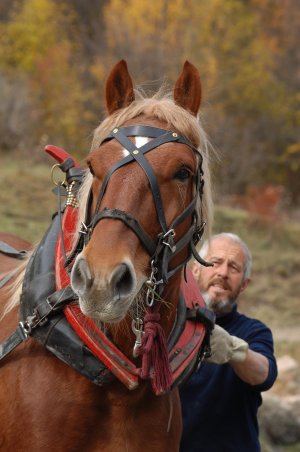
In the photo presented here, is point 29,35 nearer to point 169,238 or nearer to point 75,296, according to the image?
point 75,296

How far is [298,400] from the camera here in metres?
6.87

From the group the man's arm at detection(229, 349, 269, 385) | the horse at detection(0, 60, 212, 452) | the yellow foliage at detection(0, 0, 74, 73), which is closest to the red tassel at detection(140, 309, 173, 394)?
→ the horse at detection(0, 60, 212, 452)

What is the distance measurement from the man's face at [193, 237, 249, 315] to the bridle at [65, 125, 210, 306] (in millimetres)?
1173

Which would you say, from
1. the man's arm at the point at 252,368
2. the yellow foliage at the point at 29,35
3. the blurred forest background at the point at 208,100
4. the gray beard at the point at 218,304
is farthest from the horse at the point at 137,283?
the yellow foliage at the point at 29,35

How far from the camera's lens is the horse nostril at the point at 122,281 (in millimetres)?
2406

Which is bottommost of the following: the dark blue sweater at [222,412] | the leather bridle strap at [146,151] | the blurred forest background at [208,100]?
the blurred forest background at [208,100]

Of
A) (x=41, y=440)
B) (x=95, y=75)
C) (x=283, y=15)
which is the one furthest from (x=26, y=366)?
(x=283, y=15)

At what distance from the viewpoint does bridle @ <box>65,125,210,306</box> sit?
8.68ft

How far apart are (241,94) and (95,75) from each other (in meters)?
5.63

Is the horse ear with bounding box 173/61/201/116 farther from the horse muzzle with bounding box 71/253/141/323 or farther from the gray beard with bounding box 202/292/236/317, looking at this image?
the gray beard with bounding box 202/292/236/317

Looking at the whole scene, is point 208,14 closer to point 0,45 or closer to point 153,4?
point 153,4

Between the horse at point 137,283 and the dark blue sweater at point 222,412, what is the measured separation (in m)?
0.86

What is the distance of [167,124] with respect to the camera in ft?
9.73

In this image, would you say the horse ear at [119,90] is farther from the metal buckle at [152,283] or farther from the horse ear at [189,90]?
the metal buckle at [152,283]
